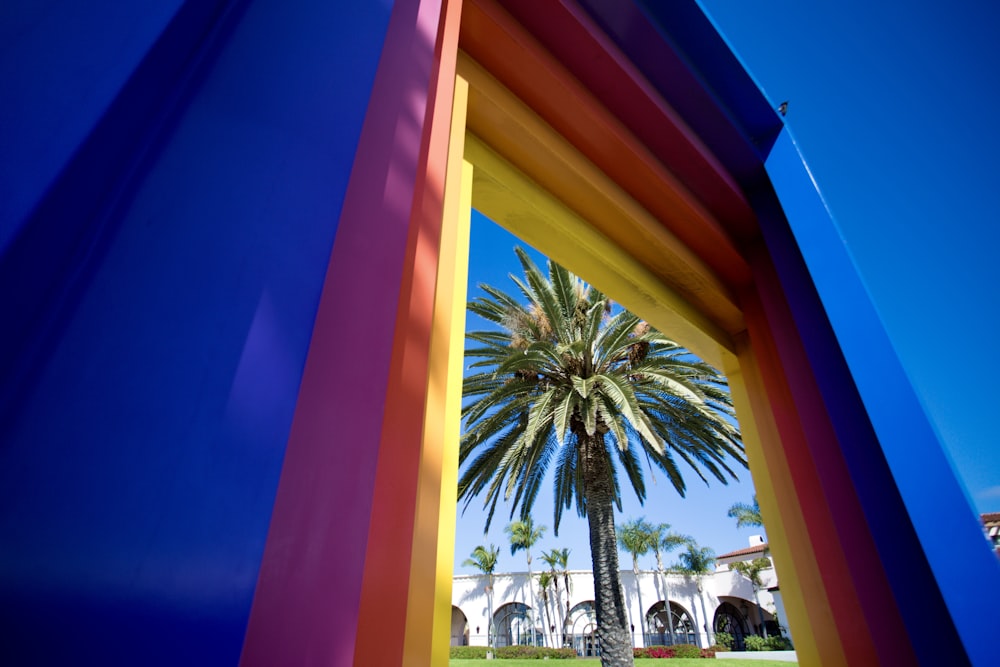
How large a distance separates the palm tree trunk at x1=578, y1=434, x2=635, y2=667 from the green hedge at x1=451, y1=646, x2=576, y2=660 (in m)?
21.5

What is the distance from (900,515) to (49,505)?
7.28ft

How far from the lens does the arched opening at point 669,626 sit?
3119cm

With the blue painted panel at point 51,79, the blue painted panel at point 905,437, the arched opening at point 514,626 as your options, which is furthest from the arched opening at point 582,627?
the blue painted panel at point 51,79

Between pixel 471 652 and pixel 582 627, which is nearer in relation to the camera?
pixel 471 652

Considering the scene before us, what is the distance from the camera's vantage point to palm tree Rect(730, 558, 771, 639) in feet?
98.9

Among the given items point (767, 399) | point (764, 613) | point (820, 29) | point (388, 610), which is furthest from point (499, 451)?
point (764, 613)

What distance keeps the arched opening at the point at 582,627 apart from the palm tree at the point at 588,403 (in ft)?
90.6

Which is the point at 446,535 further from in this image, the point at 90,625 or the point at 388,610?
the point at 90,625

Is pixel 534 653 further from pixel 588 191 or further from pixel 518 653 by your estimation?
pixel 588 191

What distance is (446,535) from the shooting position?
41.9 inches

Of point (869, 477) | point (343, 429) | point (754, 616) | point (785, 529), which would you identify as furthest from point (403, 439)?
point (754, 616)

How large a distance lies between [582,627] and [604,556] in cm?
2932

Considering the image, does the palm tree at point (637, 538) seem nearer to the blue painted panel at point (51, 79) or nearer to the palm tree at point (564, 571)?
the palm tree at point (564, 571)

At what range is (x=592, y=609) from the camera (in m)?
32.3
